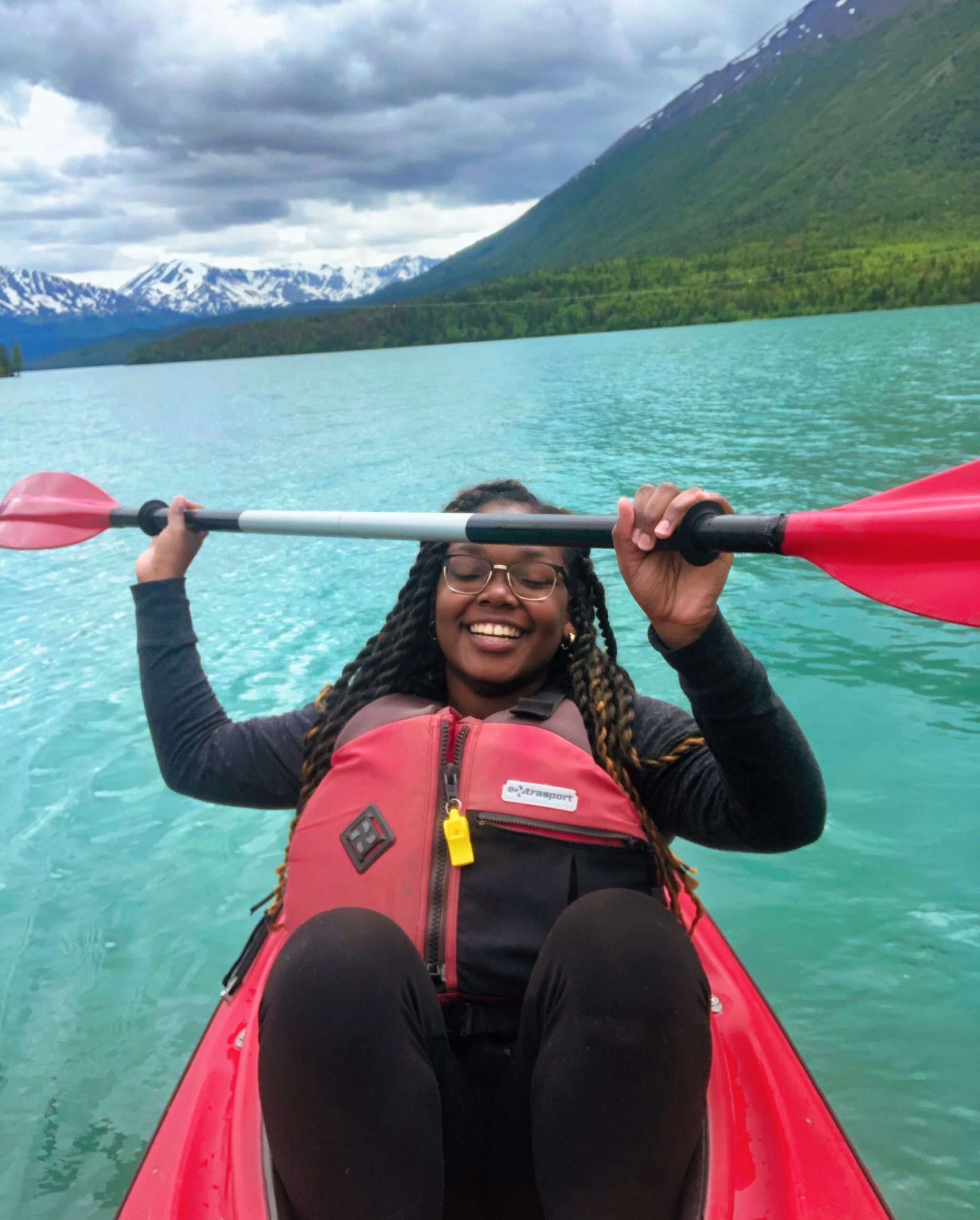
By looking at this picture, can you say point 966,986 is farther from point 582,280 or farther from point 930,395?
point 582,280

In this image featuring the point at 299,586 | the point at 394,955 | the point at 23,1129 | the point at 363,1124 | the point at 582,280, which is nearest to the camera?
the point at 363,1124

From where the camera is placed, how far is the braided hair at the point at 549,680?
6.20 ft

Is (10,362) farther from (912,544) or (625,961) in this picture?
(625,961)

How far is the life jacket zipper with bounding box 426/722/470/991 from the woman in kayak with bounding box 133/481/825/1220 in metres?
0.04

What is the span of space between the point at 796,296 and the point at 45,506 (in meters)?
69.6

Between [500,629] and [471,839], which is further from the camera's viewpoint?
[500,629]

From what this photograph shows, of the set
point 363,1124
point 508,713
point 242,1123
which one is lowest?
point 242,1123

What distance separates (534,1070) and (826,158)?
15719 centimetres

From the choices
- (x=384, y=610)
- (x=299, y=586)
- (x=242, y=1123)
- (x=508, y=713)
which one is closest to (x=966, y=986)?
(x=508, y=713)

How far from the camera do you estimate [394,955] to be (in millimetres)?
1505

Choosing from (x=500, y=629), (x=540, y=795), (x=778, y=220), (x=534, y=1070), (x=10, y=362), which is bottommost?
(x=10, y=362)

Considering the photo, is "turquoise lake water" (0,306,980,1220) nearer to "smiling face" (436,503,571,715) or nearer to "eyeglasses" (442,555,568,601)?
"smiling face" (436,503,571,715)

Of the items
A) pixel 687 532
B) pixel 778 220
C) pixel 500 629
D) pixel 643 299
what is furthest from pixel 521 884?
pixel 778 220

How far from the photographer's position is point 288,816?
15.0 feet
